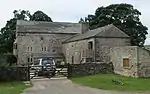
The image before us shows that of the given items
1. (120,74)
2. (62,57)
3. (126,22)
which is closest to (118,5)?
(126,22)

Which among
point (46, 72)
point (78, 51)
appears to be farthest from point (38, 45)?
point (46, 72)

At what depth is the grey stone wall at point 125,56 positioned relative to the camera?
31281mm

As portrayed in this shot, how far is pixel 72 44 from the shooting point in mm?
61094

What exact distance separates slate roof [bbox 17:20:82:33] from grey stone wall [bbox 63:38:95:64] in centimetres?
518

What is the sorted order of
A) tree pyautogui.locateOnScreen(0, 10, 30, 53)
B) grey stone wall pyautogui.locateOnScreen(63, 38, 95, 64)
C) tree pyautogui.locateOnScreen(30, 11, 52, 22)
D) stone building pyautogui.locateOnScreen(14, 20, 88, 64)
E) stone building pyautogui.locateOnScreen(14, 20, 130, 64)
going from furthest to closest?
tree pyautogui.locateOnScreen(30, 11, 52, 22) → tree pyautogui.locateOnScreen(0, 10, 30, 53) → stone building pyautogui.locateOnScreen(14, 20, 88, 64) → stone building pyautogui.locateOnScreen(14, 20, 130, 64) → grey stone wall pyautogui.locateOnScreen(63, 38, 95, 64)

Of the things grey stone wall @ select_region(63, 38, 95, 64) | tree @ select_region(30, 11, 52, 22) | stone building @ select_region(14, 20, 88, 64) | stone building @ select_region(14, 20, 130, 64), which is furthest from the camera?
tree @ select_region(30, 11, 52, 22)

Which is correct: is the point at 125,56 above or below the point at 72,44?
below

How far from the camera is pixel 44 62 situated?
117 ft

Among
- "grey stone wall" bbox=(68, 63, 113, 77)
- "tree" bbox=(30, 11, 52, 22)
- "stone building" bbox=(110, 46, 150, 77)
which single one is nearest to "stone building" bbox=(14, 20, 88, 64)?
"tree" bbox=(30, 11, 52, 22)

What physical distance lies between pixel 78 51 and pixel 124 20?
889 inches

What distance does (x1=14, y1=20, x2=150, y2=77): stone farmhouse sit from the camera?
119ft

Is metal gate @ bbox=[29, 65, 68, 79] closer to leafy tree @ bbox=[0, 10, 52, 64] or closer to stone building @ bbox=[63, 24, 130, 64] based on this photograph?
stone building @ bbox=[63, 24, 130, 64]

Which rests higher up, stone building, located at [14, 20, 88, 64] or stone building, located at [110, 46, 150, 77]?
stone building, located at [14, 20, 88, 64]

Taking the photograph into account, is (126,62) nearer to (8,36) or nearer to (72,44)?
(72,44)
